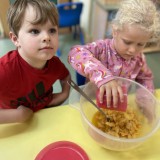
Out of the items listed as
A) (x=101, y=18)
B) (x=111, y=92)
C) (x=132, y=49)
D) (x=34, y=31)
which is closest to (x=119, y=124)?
(x=111, y=92)

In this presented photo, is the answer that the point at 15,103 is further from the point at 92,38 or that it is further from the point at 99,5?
the point at 92,38

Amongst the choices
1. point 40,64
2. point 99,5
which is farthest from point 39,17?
point 99,5

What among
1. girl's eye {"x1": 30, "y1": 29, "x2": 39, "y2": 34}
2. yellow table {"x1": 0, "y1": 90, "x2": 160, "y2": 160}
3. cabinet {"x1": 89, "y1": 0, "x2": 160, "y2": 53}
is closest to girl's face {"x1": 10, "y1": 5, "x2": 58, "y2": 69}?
girl's eye {"x1": 30, "y1": 29, "x2": 39, "y2": 34}

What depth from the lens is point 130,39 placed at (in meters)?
0.68

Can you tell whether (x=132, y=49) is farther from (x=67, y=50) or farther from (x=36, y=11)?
Result: (x=67, y=50)

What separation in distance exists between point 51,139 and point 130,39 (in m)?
0.43

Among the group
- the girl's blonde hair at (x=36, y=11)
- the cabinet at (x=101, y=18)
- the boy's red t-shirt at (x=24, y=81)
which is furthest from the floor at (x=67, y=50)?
the girl's blonde hair at (x=36, y=11)

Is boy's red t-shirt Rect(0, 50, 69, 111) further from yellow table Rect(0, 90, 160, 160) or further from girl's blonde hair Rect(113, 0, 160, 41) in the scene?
girl's blonde hair Rect(113, 0, 160, 41)

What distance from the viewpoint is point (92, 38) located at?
2172 mm

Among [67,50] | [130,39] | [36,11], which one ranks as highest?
[36,11]

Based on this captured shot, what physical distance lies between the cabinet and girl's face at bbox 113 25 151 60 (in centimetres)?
102

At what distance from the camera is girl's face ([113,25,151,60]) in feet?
2.18

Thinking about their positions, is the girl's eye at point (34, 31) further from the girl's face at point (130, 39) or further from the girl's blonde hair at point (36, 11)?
the girl's face at point (130, 39)

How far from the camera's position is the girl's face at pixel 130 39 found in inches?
26.2
